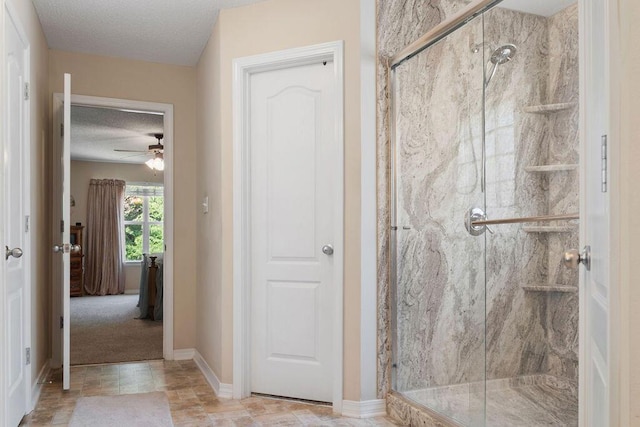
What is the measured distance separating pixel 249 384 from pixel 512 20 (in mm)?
2533

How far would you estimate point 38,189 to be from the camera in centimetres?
354

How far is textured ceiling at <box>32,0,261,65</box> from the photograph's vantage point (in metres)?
3.36

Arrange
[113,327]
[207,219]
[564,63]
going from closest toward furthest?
[564,63], [207,219], [113,327]

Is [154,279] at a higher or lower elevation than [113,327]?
higher

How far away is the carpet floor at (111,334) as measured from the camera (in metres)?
4.53

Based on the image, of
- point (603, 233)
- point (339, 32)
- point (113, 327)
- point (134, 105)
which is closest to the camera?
point (603, 233)

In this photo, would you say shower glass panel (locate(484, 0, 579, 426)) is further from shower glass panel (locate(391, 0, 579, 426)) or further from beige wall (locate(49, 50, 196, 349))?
beige wall (locate(49, 50, 196, 349))

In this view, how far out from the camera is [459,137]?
2621 mm

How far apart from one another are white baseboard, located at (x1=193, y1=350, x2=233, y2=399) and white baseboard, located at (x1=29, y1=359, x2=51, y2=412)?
1.05 metres

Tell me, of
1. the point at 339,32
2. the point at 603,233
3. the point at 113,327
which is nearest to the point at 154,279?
the point at 113,327

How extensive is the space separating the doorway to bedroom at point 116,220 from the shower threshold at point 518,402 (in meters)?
4.23

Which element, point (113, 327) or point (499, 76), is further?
point (113, 327)

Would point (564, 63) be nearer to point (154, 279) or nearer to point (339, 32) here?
A: point (339, 32)

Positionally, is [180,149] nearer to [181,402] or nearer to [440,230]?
[181,402]
